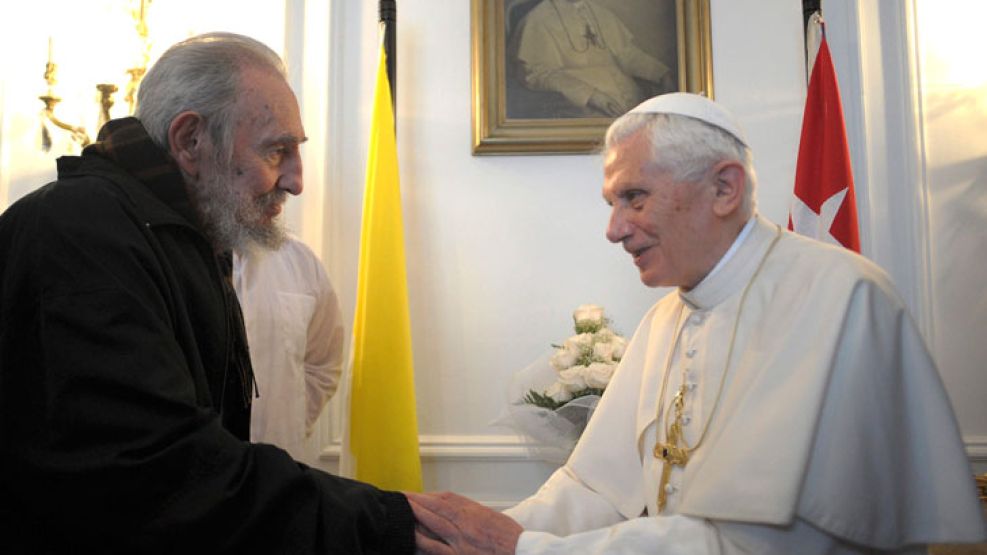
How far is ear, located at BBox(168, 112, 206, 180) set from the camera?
2189 millimetres

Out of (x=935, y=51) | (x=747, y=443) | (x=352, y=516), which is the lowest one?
(x=352, y=516)

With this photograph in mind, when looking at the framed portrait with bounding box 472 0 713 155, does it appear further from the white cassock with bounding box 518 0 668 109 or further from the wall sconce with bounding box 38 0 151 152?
the wall sconce with bounding box 38 0 151 152

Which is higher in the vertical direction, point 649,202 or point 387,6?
point 387,6

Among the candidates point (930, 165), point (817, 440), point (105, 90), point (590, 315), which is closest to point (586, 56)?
point (590, 315)

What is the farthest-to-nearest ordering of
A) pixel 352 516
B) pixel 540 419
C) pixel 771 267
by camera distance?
pixel 540 419, pixel 771 267, pixel 352 516

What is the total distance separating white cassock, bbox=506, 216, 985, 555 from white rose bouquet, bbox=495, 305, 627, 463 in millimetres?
1349

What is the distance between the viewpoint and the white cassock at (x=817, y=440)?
1911mm

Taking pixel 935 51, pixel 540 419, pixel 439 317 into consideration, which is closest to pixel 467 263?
pixel 439 317

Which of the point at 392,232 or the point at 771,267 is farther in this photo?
the point at 392,232

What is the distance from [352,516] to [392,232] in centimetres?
253

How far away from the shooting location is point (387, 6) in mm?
4441

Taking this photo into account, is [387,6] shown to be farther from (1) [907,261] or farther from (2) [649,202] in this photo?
(1) [907,261]

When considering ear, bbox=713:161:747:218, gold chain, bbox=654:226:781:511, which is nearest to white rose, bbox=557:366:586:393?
gold chain, bbox=654:226:781:511

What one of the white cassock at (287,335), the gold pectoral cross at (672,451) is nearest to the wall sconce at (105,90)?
the white cassock at (287,335)
